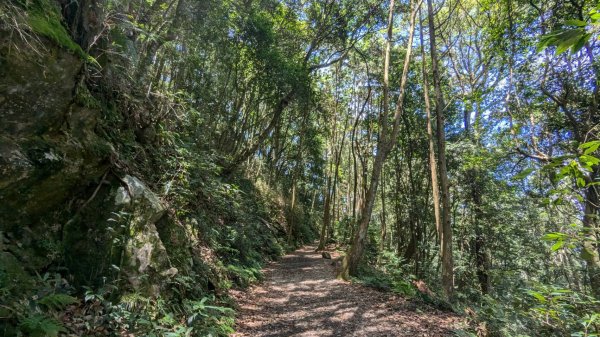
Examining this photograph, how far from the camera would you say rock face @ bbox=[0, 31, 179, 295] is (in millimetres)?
3529

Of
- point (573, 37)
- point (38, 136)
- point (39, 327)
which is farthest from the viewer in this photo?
point (38, 136)

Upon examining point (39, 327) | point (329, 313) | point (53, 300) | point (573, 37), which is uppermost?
point (573, 37)

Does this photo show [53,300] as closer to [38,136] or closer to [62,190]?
[62,190]

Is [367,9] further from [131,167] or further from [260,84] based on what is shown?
[131,167]

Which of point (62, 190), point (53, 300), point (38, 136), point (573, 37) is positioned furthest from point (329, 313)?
point (573, 37)

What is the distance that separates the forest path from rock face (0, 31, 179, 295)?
2266 mm

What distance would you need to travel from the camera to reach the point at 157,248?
4922 mm

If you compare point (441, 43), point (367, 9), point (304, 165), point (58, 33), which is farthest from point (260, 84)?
point (304, 165)

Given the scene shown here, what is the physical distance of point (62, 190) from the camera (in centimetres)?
410

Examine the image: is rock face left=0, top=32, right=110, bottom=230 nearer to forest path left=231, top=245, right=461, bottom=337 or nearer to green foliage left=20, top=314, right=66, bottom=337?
Result: green foliage left=20, top=314, right=66, bottom=337

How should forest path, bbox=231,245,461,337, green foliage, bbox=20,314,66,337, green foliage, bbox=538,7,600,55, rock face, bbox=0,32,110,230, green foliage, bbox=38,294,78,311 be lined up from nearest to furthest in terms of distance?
green foliage, bbox=538,7,600,55, green foliage, bbox=20,314,66,337, green foliage, bbox=38,294,78,311, rock face, bbox=0,32,110,230, forest path, bbox=231,245,461,337

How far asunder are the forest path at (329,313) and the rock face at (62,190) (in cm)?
227

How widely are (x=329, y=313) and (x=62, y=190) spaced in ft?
17.6

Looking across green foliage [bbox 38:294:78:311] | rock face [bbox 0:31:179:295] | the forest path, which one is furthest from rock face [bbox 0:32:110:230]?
the forest path
